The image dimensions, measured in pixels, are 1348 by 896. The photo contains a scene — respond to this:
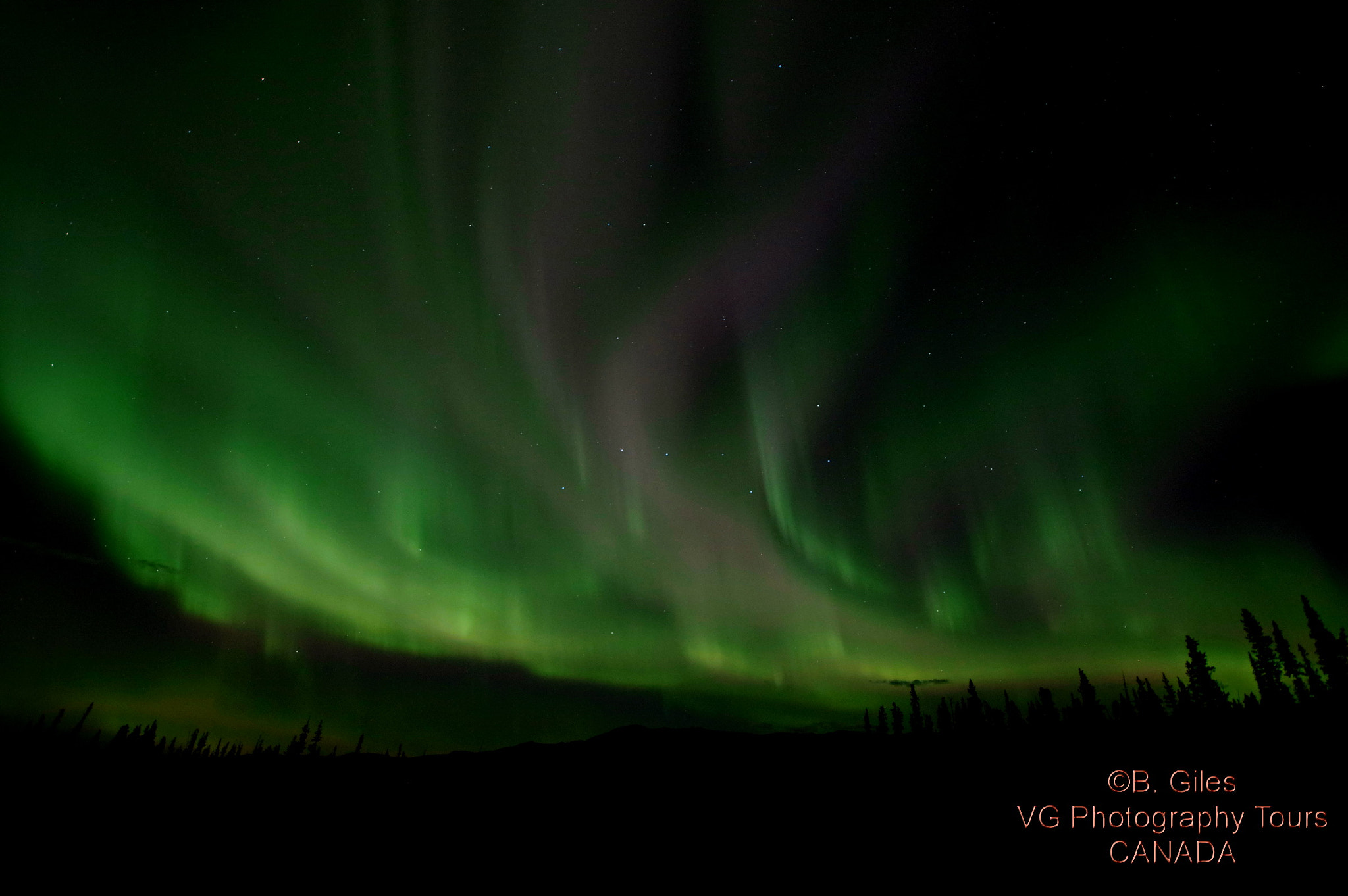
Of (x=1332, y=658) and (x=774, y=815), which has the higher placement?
(x=1332, y=658)

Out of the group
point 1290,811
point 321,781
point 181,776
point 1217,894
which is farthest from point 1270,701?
point 181,776

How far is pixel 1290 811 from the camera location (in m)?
41.2

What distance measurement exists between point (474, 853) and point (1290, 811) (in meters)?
63.2

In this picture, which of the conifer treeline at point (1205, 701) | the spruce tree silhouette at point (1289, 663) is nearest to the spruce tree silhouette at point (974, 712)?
the conifer treeline at point (1205, 701)

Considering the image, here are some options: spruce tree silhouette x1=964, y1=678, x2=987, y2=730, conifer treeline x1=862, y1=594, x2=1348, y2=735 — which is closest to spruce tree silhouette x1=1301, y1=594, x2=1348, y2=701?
conifer treeline x1=862, y1=594, x2=1348, y2=735

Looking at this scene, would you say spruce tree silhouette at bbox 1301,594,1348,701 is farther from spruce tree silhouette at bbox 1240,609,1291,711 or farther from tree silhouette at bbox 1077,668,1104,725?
tree silhouette at bbox 1077,668,1104,725

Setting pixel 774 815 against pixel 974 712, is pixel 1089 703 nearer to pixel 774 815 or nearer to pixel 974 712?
pixel 974 712

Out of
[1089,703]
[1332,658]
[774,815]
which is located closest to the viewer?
[774,815]

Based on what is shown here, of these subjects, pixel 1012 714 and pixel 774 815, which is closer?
pixel 774 815

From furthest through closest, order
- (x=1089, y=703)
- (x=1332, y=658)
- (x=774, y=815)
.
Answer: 1. (x=1089, y=703)
2. (x=1332, y=658)
3. (x=774, y=815)

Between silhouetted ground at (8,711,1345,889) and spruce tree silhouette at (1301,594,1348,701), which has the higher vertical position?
spruce tree silhouette at (1301,594,1348,701)

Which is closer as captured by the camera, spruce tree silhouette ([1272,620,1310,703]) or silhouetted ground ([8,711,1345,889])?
silhouetted ground ([8,711,1345,889])

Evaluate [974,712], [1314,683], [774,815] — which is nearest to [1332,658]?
[1314,683]

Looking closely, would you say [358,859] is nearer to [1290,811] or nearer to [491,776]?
[491,776]
